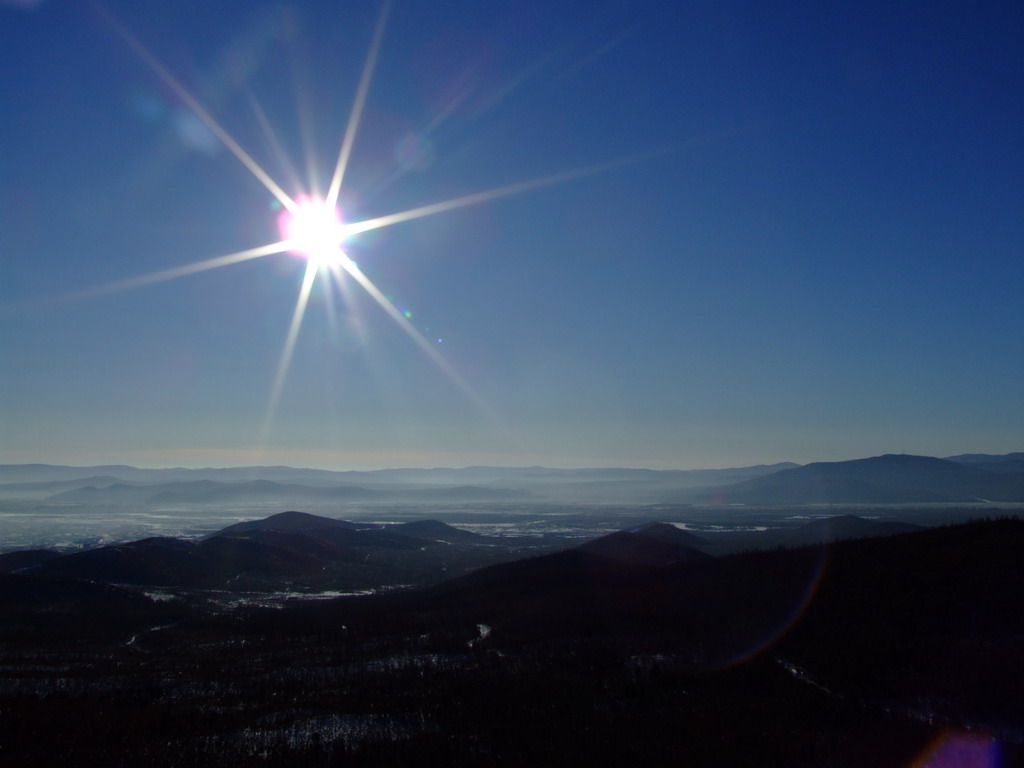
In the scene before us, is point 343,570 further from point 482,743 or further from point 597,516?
point 597,516

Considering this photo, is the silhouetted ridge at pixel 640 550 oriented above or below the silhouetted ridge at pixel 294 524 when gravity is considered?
below

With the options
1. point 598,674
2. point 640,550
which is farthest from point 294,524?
point 598,674

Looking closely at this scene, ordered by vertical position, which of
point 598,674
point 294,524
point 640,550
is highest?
point 294,524

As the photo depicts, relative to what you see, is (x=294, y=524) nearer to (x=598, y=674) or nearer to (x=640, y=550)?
(x=640, y=550)

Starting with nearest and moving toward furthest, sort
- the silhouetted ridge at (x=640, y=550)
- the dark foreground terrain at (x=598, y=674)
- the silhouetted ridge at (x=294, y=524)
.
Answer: the dark foreground terrain at (x=598, y=674) → the silhouetted ridge at (x=640, y=550) → the silhouetted ridge at (x=294, y=524)

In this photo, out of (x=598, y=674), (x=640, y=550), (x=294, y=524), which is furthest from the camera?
(x=294, y=524)

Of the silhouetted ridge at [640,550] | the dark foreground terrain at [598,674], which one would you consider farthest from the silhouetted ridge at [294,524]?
the dark foreground terrain at [598,674]

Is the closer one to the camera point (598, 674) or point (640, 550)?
point (598, 674)

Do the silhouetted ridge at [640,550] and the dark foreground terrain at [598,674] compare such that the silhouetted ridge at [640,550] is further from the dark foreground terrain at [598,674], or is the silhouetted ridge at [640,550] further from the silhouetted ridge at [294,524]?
the silhouetted ridge at [294,524]

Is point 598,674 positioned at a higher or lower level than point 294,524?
lower

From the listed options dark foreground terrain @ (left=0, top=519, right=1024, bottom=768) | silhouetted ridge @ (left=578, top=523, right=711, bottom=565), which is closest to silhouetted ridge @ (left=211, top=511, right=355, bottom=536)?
silhouetted ridge @ (left=578, top=523, right=711, bottom=565)
